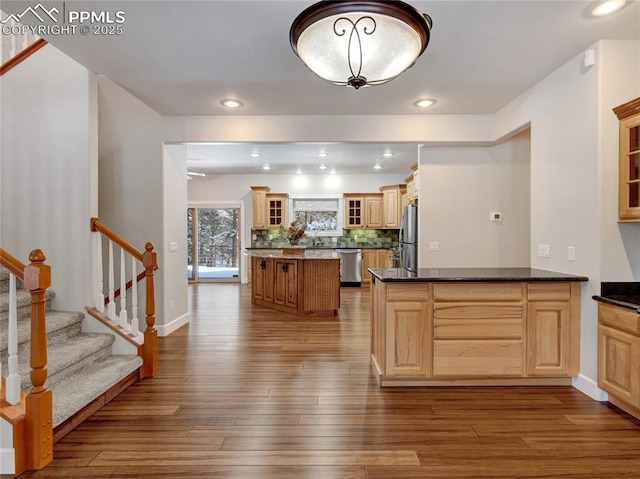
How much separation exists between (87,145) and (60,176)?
1.19 feet

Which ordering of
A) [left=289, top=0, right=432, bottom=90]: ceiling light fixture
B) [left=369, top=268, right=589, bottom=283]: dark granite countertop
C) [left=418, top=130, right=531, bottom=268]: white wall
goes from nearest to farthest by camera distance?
1. [left=289, top=0, right=432, bottom=90]: ceiling light fixture
2. [left=369, top=268, right=589, bottom=283]: dark granite countertop
3. [left=418, top=130, right=531, bottom=268]: white wall

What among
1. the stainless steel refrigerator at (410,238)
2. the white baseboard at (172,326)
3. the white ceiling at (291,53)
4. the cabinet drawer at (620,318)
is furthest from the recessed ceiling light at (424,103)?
the white baseboard at (172,326)

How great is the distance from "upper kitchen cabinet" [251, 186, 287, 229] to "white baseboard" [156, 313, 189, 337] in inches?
155

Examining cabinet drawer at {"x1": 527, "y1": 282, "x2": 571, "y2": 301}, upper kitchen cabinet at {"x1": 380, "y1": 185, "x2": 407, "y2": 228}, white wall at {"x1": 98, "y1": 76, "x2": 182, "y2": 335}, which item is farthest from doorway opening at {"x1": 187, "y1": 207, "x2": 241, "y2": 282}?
cabinet drawer at {"x1": 527, "y1": 282, "x2": 571, "y2": 301}

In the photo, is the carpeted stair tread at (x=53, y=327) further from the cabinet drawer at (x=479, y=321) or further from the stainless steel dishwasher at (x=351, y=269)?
the stainless steel dishwasher at (x=351, y=269)

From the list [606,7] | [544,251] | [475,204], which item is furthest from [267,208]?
[606,7]

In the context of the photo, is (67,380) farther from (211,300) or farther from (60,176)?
(211,300)

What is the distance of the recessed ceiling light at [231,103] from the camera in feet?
12.1

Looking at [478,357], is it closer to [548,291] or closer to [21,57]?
[548,291]

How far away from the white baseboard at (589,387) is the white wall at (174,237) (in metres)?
4.23

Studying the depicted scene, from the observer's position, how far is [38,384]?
1.94 metres

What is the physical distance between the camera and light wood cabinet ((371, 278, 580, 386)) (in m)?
2.85

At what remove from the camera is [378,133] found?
4.20 meters

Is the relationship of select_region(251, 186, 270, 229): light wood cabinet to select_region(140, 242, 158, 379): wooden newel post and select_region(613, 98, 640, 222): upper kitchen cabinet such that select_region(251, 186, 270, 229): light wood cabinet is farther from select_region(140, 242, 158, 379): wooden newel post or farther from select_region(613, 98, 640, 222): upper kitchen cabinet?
select_region(613, 98, 640, 222): upper kitchen cabinet
